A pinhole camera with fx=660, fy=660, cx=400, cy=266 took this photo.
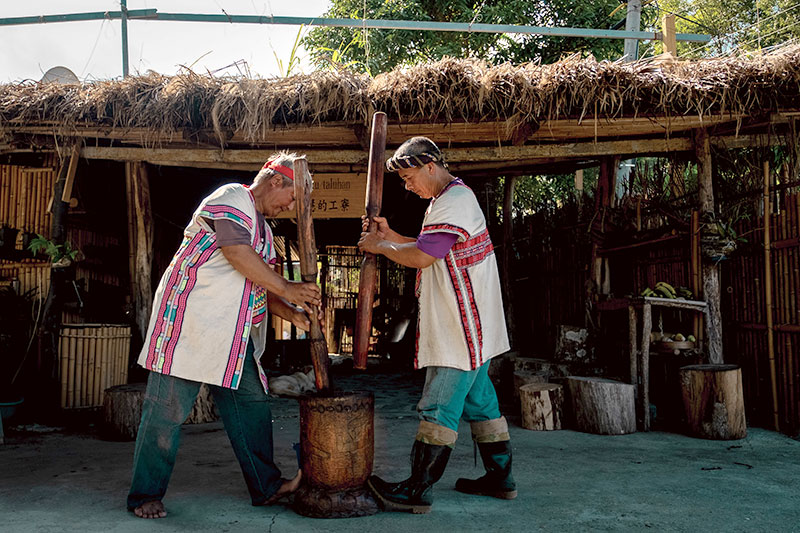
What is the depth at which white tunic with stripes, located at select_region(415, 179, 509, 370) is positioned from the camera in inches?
A: 120

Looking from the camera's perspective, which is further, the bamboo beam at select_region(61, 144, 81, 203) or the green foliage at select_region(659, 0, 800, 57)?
the green foliage at select_region(659, 0, 800, 57)

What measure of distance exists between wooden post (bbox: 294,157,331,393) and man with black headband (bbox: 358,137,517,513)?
10.2 inches

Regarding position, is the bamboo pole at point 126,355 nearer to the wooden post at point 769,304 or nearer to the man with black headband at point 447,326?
the man with black headband at point 447,326

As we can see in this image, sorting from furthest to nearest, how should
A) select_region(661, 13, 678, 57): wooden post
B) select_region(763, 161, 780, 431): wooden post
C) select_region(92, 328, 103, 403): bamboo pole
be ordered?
select_region(661, 13, 678, 57): wooden post, select_region(92, 328, 103, 403): bamboo pole, select_region(763, 161, 780, 431): wooden post

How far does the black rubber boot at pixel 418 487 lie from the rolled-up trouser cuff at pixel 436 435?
20mm

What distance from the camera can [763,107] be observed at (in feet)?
17.6

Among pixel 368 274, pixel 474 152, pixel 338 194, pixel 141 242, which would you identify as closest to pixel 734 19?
pixel 474 152

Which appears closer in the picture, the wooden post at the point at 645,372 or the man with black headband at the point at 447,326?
the man with black headband at the point at 447,326

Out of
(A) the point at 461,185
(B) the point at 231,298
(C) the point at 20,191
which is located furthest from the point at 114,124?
(A) the point at 461,185

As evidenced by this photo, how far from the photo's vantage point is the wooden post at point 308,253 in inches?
122

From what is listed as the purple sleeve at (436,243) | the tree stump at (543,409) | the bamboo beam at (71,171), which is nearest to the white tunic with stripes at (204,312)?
the purple sleeve at (436,243)

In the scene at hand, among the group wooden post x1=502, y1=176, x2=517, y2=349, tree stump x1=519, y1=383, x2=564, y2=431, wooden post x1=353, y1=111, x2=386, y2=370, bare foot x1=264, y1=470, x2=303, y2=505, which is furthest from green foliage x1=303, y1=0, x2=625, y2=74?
bare foot x1=264, y1=470, x2=303, y2=505

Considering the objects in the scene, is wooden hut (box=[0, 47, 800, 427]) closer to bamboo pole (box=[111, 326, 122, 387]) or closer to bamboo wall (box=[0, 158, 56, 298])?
bamboo wall (box=[0, 158, 56, 298])

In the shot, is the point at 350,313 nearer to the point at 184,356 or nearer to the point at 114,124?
the point at 114,124
